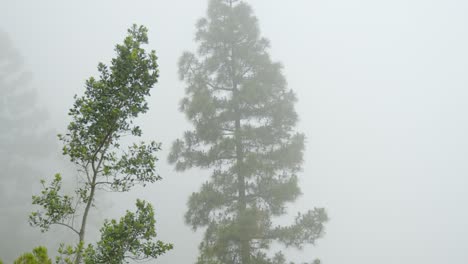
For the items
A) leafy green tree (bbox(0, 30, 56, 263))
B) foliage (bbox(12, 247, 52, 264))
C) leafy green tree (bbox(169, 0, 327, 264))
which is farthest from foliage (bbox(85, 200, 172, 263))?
leafy green tree (bbox(0, 30, 56, 263))

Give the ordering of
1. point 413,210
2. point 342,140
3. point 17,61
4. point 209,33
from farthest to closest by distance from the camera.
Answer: point 342,140
point 413,210
point 17,61
point 209,33

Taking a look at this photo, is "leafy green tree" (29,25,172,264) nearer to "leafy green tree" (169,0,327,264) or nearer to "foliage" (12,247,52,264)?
"foliage" (12,247,52,264)

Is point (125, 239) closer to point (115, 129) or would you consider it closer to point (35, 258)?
point (35, 258)

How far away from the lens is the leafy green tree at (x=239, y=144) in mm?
10906

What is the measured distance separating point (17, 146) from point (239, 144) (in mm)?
25354

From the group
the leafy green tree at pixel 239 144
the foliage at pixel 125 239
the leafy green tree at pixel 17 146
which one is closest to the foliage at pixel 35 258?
the foliage at pixel 125 239

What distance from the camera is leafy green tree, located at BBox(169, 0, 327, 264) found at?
35.8ft

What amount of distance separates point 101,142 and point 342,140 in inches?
7553

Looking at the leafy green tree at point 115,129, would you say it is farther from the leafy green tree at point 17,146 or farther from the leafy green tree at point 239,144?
the leafy green tree at point 17,146

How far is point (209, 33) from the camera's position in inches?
558

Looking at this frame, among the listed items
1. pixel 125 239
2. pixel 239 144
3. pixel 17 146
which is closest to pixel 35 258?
pixel 125 239

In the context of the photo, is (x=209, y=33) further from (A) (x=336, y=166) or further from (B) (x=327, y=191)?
(A) (x=336, y=166)

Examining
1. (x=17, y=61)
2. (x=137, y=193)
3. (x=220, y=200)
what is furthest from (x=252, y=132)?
(x=137, y=193)

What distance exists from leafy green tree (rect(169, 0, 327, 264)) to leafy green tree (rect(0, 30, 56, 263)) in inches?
752
